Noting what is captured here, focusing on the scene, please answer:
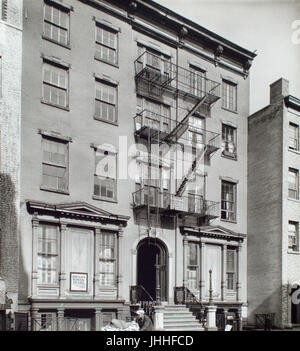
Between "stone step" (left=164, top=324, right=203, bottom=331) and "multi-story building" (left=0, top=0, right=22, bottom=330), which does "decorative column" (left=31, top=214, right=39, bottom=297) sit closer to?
"multi-story building" (left=0, top=0, right=22, bottom=330)

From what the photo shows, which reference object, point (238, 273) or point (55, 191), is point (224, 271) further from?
point (55, 191)

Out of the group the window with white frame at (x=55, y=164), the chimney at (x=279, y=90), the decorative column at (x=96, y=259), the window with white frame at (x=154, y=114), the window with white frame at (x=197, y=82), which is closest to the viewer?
the window with white frame at (x=55, y=164)

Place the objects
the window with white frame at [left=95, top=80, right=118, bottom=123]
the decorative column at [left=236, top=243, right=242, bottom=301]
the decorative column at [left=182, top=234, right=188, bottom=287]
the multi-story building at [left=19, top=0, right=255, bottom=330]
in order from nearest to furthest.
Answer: the multi-story building at [left=19, top=0, right=255, bottom=330] < the window with white frame at [left=95, top=80, right=118, bottom=123] < the decorative column at [left=182, top=234, right=188, bottom=287] < the decorative column at [left=236, top=243, right=242, bottom=301]

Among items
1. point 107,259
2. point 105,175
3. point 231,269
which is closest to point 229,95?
point 231,269

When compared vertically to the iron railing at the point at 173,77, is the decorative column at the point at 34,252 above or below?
below

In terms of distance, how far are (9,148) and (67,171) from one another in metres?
2.83

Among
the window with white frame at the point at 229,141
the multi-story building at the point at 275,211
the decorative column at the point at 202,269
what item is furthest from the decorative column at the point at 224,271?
the window with white frame at the point at 229,141

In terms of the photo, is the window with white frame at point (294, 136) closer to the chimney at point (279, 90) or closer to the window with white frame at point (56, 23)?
the chimney at point (279, 90)

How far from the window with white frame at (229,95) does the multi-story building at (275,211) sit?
1495 mm

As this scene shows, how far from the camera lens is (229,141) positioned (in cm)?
2880

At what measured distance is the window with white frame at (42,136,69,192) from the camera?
20922mm

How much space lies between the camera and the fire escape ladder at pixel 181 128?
986 inches

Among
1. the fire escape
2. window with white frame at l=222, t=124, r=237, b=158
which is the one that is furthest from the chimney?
the fire escape
